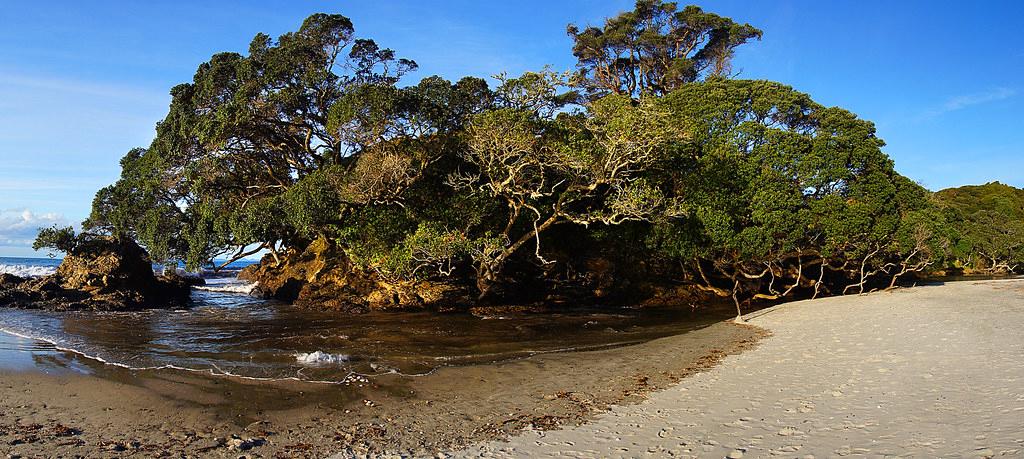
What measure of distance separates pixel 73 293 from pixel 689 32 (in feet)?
113

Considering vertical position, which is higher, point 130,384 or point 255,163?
point 255,163

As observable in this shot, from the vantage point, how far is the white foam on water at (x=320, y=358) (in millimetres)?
10796

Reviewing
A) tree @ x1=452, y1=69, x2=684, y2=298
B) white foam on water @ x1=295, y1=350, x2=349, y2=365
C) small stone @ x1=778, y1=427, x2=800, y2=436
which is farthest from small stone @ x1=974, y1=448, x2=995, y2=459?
tree @ x1=452, y1=69, x2=684, y2=298

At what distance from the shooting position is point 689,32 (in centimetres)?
3372

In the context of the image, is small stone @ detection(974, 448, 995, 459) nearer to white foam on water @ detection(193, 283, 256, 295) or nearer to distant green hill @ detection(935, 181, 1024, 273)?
white foam on water @ detection(193, 283, 256, 295)

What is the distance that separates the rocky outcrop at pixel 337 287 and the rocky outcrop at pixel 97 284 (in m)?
4.72

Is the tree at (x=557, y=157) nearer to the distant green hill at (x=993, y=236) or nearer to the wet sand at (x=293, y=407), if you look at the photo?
the wet sand at (x=293, y=407)

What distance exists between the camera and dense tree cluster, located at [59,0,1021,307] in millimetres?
17812

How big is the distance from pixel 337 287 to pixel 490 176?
10.1m

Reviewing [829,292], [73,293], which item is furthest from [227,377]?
[829,292]

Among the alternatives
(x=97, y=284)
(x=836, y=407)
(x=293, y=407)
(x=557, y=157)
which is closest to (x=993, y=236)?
(x=557, y=157)

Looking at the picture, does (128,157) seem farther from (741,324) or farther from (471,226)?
(741,324)

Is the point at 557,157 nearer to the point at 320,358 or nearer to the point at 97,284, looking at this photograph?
the point at 320,358

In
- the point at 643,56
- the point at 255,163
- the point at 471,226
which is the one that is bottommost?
the point at 471,226
